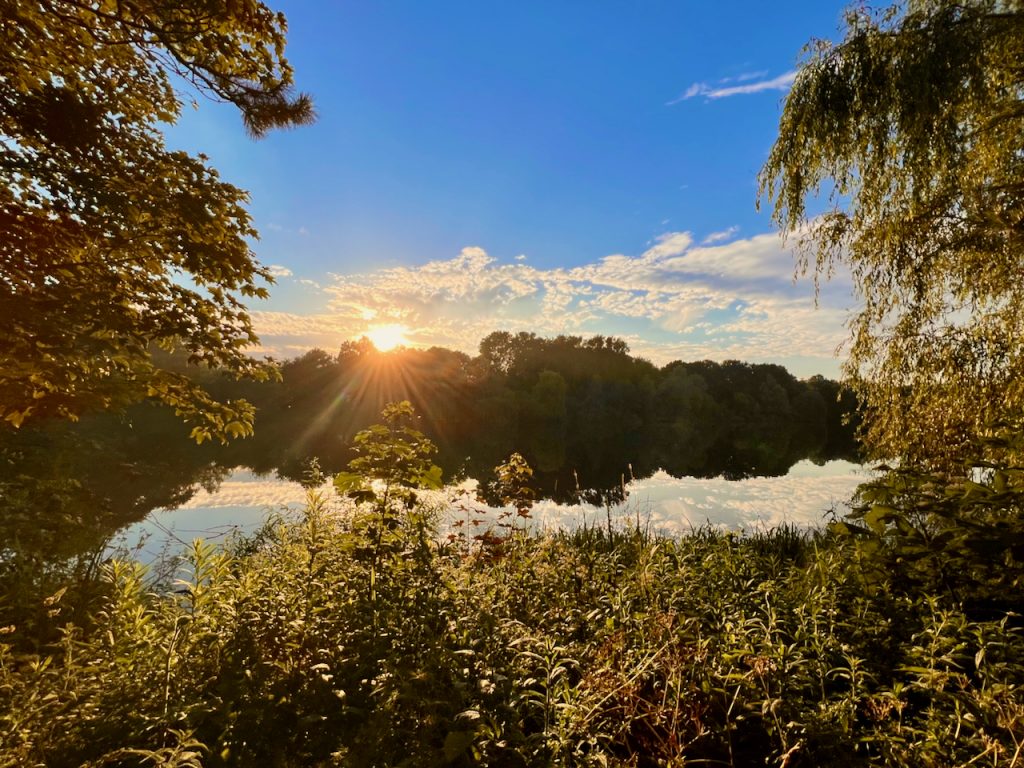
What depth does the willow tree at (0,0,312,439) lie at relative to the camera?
13.2ft

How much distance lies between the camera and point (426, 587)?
3264 mm

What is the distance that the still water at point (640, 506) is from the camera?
34.5 feet

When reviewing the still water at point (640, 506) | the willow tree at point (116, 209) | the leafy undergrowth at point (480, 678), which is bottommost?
the still water at point (640, 506)

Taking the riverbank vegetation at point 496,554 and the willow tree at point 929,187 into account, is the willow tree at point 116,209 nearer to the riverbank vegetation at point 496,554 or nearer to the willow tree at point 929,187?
the riverbank vegetation at point 496,554

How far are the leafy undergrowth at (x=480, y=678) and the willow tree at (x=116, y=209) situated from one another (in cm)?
226

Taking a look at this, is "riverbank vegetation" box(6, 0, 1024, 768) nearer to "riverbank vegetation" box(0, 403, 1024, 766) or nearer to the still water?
"riverbank vegetation" box(0, 403, 1024, 766)

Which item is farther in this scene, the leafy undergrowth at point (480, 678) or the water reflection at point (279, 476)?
the water reflection at point (279, 476)

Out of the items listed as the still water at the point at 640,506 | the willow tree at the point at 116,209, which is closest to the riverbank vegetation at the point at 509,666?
the willow tree at the point at 116,209

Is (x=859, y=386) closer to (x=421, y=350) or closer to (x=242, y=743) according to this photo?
(x=242, y=743)

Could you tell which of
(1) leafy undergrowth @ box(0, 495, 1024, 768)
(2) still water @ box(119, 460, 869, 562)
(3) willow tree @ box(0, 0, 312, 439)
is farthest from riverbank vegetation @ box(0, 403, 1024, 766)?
(2) still water @ box(119, 460, 869, 562)

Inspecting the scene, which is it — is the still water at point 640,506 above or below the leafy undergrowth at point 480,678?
below

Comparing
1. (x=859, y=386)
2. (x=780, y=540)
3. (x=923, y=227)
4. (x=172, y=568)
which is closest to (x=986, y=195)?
(x=923, y=227)

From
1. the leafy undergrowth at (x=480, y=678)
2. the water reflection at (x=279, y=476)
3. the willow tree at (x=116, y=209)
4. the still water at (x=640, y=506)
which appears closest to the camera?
the leafy undergrowth at (x=480, y=678)

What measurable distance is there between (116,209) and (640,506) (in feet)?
43.2
